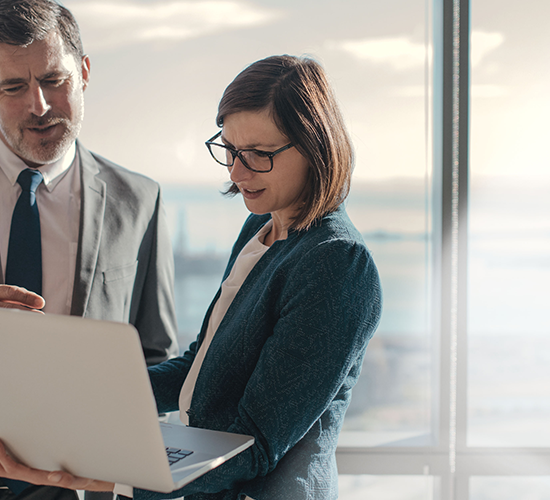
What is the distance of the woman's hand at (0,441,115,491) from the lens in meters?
0.81

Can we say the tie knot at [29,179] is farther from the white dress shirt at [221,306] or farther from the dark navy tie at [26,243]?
the white dress shirt at [221,306]

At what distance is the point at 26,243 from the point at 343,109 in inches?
47.6

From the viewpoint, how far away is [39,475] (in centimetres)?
84

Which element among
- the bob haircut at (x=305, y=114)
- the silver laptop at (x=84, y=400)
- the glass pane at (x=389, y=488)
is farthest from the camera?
the glass pane at (x=389, y=488)

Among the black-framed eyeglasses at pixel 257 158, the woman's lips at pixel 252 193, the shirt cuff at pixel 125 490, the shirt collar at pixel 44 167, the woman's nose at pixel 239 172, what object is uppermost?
the shirt collar at pixel 44 167

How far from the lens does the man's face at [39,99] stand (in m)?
1.38

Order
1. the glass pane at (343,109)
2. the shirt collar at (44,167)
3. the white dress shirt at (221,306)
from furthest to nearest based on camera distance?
→ the glass pane at (343,109)
the shirt collar at (44,167)
the white dress shirt at (221,306)

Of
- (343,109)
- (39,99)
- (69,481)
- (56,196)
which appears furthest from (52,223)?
(343,109)

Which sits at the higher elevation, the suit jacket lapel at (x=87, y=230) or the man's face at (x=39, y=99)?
the man's face at (x=39, y=99)

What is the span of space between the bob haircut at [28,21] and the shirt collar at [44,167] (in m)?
0.30

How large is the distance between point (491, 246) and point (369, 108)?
2.39 ft

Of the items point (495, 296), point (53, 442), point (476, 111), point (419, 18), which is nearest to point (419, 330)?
point (495, 296)

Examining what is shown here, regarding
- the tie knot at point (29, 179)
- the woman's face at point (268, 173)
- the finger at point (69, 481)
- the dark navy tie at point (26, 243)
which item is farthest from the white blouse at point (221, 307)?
the tie knot at point (29, 179)

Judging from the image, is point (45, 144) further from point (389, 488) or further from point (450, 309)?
point (389, 488)
